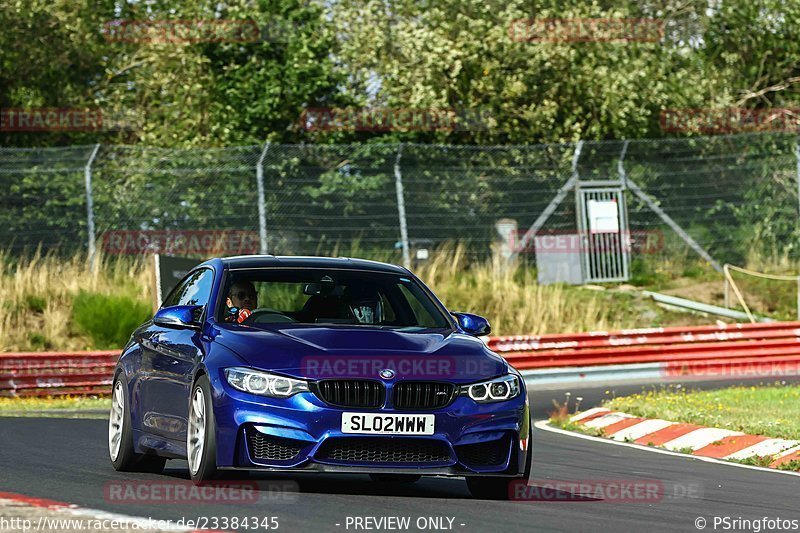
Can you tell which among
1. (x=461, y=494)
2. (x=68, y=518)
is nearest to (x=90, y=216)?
(x=461, y=494)

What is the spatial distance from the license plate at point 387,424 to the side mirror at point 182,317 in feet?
4.87

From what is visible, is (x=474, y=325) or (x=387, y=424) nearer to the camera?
(x=387, y=424)

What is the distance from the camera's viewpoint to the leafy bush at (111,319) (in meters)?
24.6

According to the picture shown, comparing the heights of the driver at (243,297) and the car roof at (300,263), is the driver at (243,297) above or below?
below

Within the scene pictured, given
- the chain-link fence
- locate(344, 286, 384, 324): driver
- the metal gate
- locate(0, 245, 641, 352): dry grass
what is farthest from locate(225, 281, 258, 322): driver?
the metal gate

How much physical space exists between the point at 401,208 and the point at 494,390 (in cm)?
1880

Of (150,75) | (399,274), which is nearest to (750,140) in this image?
(150,75)

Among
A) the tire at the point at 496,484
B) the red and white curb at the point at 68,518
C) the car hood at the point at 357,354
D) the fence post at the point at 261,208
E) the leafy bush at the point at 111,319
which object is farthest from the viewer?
the fence post at the point at 261,208

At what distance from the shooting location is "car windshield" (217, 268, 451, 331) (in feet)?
31.8

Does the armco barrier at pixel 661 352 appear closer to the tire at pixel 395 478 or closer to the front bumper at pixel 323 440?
the tire at pixel 395 478

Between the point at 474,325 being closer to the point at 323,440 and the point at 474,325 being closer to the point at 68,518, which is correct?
the point at 323,440

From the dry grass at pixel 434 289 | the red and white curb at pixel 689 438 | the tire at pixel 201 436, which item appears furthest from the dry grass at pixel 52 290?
the tire at pixel 201 436

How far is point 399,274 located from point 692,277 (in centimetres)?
2077

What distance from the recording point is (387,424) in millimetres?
8484
